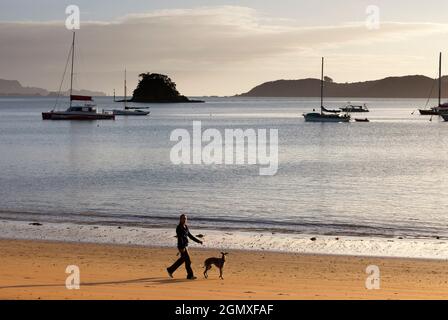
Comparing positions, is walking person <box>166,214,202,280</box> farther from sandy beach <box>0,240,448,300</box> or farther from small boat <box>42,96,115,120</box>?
small boat <box>42,96,115,120</box>

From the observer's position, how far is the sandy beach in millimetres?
16453

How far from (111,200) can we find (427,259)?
860 inches

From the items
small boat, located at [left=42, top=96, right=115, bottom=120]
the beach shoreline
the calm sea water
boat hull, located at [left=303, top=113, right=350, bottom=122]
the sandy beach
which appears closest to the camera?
the sandy beach

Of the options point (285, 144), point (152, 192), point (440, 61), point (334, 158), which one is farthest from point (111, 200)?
point (440, 61)

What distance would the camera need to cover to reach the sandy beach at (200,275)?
54.0 ft

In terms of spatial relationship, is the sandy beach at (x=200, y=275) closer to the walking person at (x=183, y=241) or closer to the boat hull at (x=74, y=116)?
the walking person at (x=183, y=241)

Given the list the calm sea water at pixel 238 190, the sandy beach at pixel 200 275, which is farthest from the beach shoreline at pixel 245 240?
the calm sea water at pixel 238 190

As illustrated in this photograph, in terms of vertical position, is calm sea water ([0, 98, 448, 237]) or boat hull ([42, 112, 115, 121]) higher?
boat hull ([42, 112, 115, 121])

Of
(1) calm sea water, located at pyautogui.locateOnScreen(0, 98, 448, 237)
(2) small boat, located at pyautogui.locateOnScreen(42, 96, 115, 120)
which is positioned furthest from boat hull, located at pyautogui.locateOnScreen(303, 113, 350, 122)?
(1) calm sea water, located at pyautogui.locateOnScreen(0, 98, 448, 237)

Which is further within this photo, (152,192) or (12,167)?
(12,167)

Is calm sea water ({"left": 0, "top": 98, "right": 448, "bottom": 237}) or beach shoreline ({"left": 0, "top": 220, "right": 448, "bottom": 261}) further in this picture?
calm sea water ({"left": 0, "top": 98, "right": 448, "bottom": 237})

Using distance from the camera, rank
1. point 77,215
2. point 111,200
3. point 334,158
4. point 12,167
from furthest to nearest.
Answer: point 334,158, point 12,167, point 111,200, point 77,215
